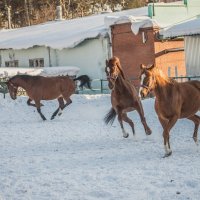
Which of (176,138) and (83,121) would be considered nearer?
(176,138)

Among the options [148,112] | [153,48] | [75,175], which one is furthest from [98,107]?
[75,175]

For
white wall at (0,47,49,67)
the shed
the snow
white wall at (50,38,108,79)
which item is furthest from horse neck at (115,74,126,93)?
white wall at (0,47,49,67)

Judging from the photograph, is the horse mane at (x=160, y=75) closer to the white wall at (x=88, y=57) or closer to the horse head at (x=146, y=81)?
the horse head at (x=146, y=81)

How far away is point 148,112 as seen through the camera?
17.9m

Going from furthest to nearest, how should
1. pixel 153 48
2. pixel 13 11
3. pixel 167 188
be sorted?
pixel 13 11 < pixel 153 48 < pixel 167 188

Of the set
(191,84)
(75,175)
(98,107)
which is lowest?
(98,107)

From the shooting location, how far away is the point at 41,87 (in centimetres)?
1839

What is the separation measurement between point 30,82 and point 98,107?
347 cm

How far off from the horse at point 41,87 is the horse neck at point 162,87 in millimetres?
8700

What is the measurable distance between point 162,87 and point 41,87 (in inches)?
366

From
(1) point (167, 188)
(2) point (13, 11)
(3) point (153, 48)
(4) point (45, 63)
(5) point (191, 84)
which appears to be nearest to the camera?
(1) point (167, 188)

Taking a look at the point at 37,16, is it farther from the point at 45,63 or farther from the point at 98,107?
the point at 98,107

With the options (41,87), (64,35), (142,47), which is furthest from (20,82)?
(64,35)

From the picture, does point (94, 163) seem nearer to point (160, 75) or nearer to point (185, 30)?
point (160, 75)
